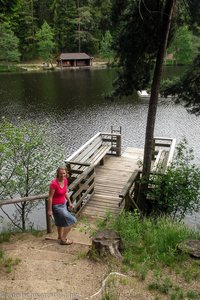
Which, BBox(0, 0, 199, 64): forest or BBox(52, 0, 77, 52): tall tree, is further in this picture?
BBox(52, 0, 77, 52): tall tree

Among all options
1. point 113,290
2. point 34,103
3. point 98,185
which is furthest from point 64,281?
point 34,103

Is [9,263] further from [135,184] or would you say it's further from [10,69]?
[10,69]

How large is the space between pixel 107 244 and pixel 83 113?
25.7m

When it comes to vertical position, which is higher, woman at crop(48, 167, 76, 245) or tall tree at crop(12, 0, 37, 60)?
tall tree at crop(12, 0, 37, 60)

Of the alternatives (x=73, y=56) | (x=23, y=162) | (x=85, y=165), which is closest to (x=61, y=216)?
(x=85, y=165)

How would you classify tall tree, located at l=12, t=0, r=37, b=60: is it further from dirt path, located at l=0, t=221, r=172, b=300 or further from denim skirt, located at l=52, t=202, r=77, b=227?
dirt path, located at l=0, t=221, r=172, b=300

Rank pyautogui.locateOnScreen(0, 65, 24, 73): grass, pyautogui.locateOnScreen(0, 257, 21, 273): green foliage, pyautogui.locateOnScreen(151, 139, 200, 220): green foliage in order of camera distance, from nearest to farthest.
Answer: pyautogui.locateOnScreen(0, 257, 21, 273): green foliage < pyautogui.locateOnScreen(151, 139, 200, 220): green foliage < pyautogui.locateOnScreen(0, 65, 24, 73): grass

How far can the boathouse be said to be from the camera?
6661 centimetres

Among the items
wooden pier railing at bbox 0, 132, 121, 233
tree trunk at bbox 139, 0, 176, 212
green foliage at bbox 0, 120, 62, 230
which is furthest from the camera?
green foliage at bbox 0, 120, 62, 230

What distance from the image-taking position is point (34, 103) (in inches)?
1375

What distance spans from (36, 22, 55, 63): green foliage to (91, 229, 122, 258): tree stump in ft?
216

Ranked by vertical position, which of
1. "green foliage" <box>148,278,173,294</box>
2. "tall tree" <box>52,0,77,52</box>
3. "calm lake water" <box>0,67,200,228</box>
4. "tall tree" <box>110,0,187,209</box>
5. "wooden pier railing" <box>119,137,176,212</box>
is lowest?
"calm lake water" <box>0,67,200,228</box>

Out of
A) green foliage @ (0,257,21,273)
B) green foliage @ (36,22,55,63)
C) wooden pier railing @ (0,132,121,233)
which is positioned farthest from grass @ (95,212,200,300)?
green foliage @ (36,22,55,63)

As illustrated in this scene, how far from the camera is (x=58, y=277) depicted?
5152 millimetres
